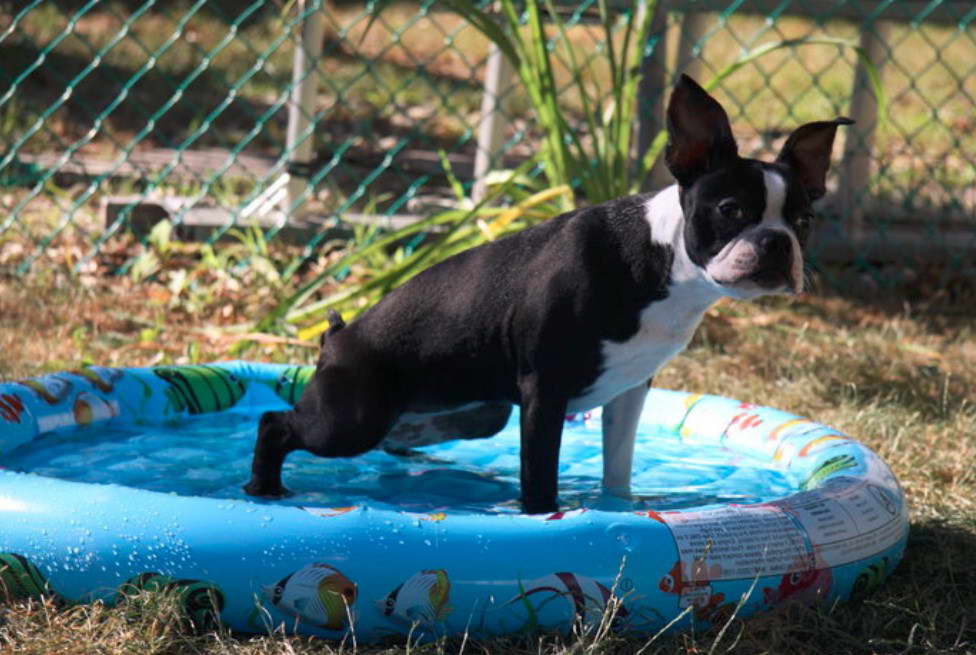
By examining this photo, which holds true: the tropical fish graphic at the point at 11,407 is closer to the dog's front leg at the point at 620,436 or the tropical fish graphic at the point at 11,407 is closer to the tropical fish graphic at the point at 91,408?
the tropical fish graphic at the point at 91,408

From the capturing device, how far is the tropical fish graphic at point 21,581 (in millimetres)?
2432

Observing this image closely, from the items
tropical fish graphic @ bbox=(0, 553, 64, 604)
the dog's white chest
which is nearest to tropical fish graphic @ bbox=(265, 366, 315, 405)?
the dog's white chest

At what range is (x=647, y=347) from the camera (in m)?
2.79

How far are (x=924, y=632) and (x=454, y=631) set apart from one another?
0.86 m

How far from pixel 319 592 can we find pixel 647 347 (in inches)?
34.1

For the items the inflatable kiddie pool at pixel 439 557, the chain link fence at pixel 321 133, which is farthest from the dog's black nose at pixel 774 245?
the chain link fence at pixel 321 133

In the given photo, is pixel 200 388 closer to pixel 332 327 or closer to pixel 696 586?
pixel 332 327

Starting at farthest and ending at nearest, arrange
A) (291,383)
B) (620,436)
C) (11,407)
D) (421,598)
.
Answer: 1. (291,383)
2. (11,407)
3. (620,436)
4. (421,598)

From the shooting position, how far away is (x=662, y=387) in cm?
432

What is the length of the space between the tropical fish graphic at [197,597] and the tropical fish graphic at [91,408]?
124 cm

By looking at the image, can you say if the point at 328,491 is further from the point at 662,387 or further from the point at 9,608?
the point at 662,387

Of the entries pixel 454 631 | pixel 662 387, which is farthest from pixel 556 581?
pixel 662 387

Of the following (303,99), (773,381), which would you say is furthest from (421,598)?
(303,99)

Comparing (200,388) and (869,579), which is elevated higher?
(200,388)
